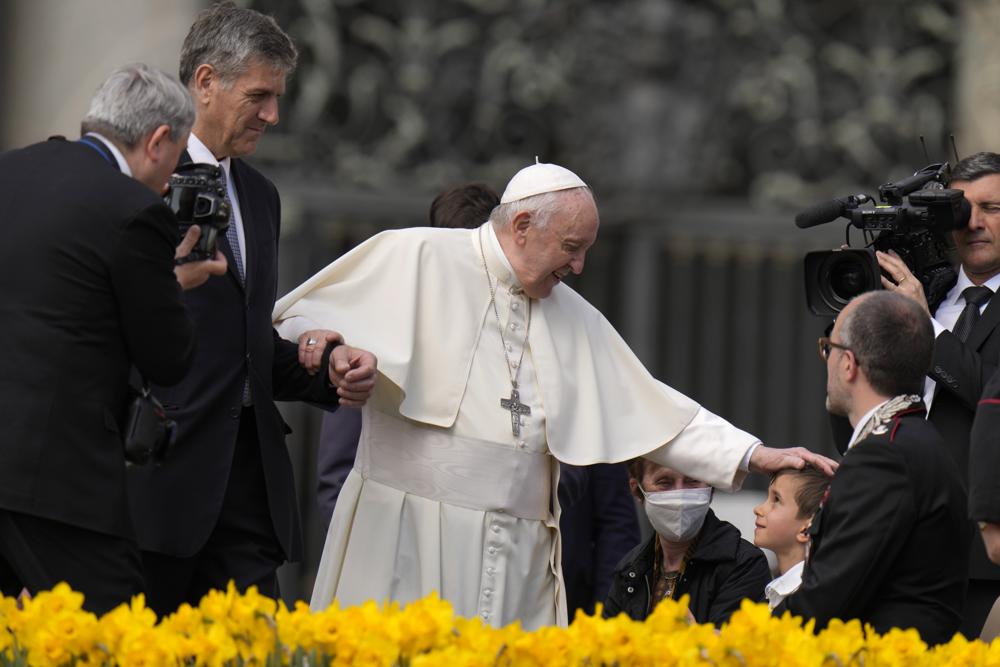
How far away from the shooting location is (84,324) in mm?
4645

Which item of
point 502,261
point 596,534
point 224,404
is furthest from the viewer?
point 596,534

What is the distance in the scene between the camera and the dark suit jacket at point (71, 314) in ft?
15.1

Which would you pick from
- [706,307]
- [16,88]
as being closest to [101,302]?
[16,88]

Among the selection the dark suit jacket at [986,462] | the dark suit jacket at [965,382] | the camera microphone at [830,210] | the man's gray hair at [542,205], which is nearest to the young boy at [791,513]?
the dark suit jacket at [965,382]

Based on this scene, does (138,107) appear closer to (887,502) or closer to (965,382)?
(887,502)

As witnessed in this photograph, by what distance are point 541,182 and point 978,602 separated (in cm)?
152

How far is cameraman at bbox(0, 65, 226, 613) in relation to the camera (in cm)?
462

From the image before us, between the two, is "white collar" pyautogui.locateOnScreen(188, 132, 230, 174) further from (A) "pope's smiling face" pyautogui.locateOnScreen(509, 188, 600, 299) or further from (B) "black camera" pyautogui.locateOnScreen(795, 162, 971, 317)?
(B) "black camera" pyautogui.locateOnScreen(795, 162, 971, 317)

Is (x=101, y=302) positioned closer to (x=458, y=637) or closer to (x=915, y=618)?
(x=458, y=637)

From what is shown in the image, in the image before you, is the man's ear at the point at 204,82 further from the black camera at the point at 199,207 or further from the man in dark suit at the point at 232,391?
the black camera at the point at 199,207

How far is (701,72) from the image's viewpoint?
10.0 m

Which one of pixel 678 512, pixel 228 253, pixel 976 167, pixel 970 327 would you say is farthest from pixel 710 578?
pixel 228 253

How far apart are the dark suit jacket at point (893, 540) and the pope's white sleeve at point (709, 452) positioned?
789 millimetres

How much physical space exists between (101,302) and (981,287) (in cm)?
235
